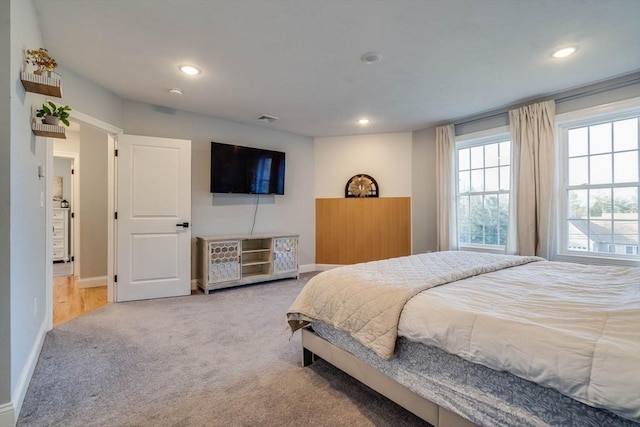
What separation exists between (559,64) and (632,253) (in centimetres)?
202

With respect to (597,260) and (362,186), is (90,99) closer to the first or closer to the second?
(362,186)

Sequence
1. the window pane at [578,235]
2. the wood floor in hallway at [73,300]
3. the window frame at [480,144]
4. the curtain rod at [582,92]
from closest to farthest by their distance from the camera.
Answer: the curtain rod at [582,92]
the wood floor in hallway at [73,300]
the window pane at [578,235]
the window frame at [480,144]

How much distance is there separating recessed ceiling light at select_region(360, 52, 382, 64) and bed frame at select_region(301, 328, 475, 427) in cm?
228

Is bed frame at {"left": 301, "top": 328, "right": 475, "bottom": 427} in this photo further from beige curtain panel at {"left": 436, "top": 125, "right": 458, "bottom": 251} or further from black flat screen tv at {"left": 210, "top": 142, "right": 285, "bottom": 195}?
beige curtain panel at {"left": 436, "top": 125, "right": 458, "bottom": 251}

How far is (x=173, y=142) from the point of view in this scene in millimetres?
3779

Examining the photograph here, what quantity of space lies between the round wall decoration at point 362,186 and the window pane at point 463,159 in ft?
4.36

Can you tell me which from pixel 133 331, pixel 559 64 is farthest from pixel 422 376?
pixel 559 64

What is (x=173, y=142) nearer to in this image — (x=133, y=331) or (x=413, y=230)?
(x=133, y=331)

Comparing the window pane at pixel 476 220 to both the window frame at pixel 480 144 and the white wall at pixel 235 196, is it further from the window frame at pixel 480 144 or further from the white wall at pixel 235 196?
the white wall at pixel 235 196

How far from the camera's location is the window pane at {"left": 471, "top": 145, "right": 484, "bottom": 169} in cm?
420

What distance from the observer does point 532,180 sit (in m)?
3.47

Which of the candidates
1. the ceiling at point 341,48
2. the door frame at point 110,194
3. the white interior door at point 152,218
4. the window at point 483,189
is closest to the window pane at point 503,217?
the window at point 483,189

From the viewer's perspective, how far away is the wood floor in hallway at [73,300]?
3107mm

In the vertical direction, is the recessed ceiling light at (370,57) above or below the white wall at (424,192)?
above
